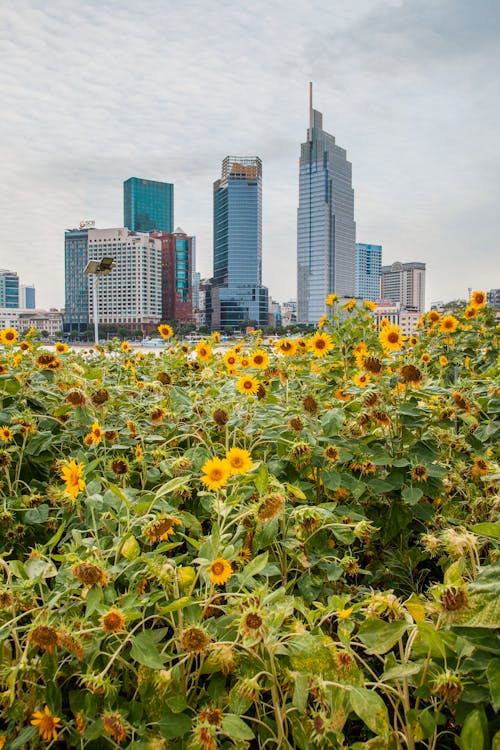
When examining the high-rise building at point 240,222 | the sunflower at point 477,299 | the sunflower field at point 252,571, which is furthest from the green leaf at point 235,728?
the high-rise building at point 240,222

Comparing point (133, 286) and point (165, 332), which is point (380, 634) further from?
point (133, 286)

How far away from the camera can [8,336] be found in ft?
8.07

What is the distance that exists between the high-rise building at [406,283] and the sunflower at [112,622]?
122 m

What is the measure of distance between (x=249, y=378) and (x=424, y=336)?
8.06 ft

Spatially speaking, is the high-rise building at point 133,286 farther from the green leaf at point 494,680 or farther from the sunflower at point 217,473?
the green leaf at point 494,680

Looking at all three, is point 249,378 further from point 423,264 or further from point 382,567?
point 423,264

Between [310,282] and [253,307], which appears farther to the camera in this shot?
[310,282]

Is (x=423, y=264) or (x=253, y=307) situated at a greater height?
(x=423, y=264)

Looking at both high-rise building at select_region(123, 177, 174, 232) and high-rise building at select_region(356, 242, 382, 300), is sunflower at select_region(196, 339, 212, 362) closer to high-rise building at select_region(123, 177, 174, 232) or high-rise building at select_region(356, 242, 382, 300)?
high-rise building at select_region(356, 242, 382, 300)

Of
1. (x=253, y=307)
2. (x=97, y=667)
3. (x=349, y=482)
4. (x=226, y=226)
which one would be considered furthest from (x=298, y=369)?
(x=226, y=226)

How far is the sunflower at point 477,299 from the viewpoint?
149 inches

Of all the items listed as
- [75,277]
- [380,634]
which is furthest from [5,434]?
[75,277]

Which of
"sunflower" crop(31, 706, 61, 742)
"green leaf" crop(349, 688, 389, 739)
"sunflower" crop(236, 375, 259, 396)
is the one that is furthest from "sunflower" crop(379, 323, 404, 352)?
"sunflower" crop(31, 706, 61, 742)

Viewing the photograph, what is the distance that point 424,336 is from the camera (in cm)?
381
